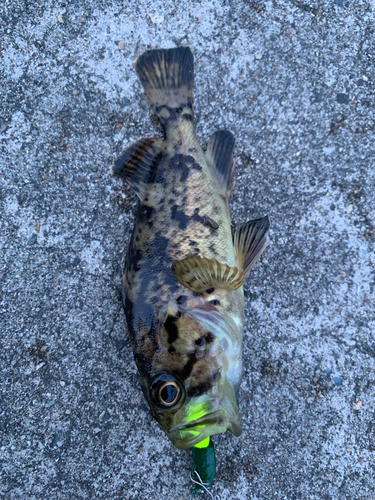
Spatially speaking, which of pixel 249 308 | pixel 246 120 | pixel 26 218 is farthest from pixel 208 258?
pixel 26 218

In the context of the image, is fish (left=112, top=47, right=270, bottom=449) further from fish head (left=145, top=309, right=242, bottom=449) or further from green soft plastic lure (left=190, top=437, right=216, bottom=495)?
green soft plastic lure (left=190, top=437, right=216, bottom=495)

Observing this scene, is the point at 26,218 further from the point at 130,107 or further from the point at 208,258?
the point at 208,258

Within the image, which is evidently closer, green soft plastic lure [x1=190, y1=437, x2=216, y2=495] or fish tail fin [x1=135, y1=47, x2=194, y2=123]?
green soft plastic lure [x1=190, y1=437, x2=216, y2=495]

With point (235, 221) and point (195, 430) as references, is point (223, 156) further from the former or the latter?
point (195, 430)

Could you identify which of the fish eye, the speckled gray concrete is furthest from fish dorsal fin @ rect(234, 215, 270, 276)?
the fish eye

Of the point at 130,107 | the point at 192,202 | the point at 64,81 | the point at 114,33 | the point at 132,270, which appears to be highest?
the point at 114,33

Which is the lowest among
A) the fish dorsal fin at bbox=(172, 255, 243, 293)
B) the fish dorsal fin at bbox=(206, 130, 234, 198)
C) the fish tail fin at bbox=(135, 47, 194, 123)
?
the fish dorsal fin at bbox=(172, 255, 243, 293)
